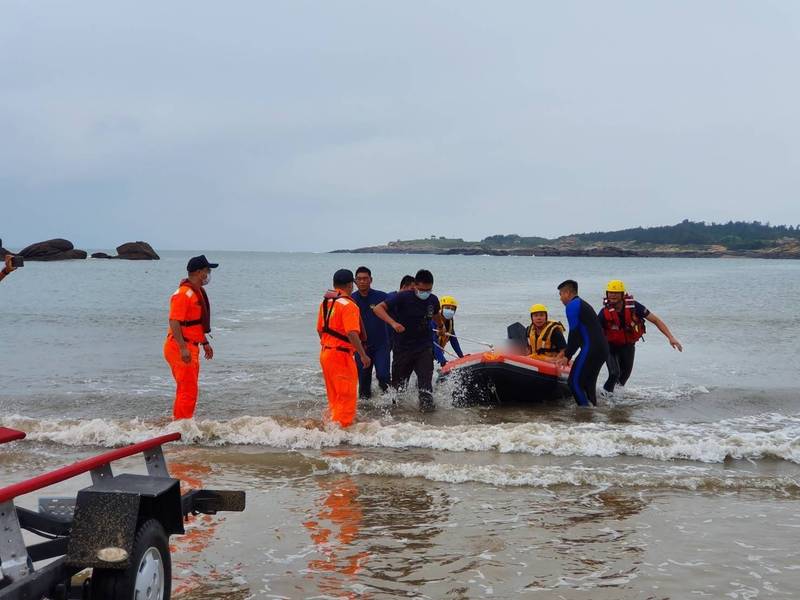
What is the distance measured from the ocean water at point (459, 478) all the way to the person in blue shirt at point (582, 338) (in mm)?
500

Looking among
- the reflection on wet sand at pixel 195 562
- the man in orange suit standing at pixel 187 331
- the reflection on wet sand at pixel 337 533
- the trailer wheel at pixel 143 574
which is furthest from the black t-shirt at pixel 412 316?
the trailer wheel at pixel 143 574

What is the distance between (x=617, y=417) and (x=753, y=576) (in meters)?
5.17

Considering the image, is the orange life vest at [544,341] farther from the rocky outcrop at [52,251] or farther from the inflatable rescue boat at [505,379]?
the rocky outcrop at [52,251]

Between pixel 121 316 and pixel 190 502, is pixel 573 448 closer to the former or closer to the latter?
pixel 190 502

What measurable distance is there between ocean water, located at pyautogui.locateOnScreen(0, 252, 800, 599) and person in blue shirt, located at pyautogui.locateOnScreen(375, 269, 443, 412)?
0.42m

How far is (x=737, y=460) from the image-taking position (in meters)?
6.73

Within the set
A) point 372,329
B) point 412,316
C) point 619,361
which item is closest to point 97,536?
point 412,316

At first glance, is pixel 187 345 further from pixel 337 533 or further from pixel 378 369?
pixel 337 533

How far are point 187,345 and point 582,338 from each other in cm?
475

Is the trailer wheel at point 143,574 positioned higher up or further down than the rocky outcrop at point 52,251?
further down

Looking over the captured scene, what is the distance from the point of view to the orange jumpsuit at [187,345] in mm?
7159

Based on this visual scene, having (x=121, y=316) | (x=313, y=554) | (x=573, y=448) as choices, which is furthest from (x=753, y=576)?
(x=121, y=316)

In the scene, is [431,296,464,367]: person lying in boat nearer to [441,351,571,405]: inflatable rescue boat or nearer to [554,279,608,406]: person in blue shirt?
[441,351,571,405]: inflatable rescue boat

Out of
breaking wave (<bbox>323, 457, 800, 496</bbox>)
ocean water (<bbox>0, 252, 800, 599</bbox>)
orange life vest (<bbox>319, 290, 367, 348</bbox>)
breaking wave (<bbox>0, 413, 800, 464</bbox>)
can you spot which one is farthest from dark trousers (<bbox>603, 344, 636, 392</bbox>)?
orange life vest (<bbox>319, 290, 367, 348</bbox>)
